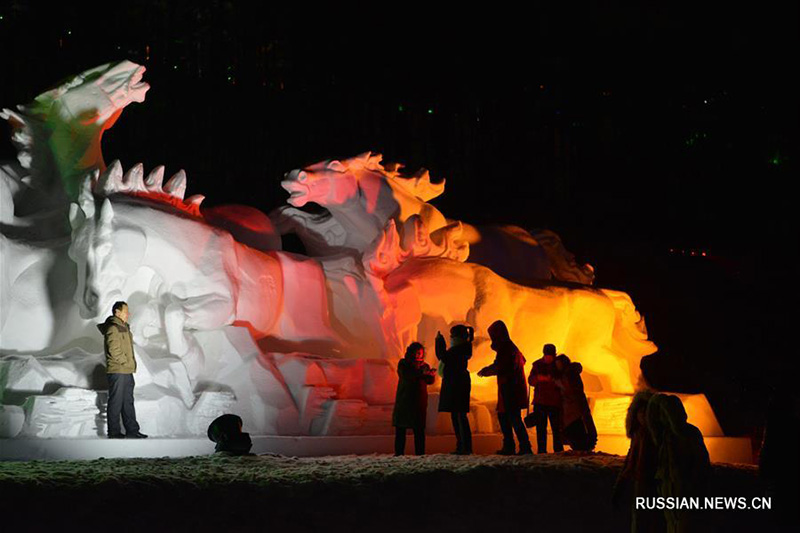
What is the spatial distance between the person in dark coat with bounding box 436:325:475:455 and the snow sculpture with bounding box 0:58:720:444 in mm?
1247

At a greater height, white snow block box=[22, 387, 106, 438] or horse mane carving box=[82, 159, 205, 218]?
horse mane carving box=[82, 159, 205, 218]

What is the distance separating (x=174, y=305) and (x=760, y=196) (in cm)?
1277

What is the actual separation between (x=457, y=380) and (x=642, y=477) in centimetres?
398

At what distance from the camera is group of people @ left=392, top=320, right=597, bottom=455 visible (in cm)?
1011

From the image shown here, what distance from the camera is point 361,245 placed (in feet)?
44.8

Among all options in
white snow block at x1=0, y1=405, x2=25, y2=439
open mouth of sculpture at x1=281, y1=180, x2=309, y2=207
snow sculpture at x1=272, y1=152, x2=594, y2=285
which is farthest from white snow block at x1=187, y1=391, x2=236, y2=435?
open mouth of sculpture at x1=281, y1=180, x2=309, y2=207

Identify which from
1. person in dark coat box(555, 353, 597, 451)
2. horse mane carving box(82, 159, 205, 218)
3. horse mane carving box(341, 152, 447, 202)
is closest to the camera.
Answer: person in dark coat box(555, 353, 597, 451)

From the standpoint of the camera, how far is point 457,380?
33.3 ft

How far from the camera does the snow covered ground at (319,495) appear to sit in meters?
6.93

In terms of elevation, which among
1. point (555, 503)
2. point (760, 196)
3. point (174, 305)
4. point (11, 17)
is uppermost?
point (11, 17)

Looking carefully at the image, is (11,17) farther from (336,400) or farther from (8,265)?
(336,400)

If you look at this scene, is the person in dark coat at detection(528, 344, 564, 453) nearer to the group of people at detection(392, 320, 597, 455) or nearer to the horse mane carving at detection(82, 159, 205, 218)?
the group of people at detection(392, 320, 597, 455)

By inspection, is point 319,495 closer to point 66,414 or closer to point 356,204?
point 66,414

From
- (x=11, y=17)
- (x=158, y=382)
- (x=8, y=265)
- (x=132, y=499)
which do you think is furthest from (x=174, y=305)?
(x=11, y=17)
